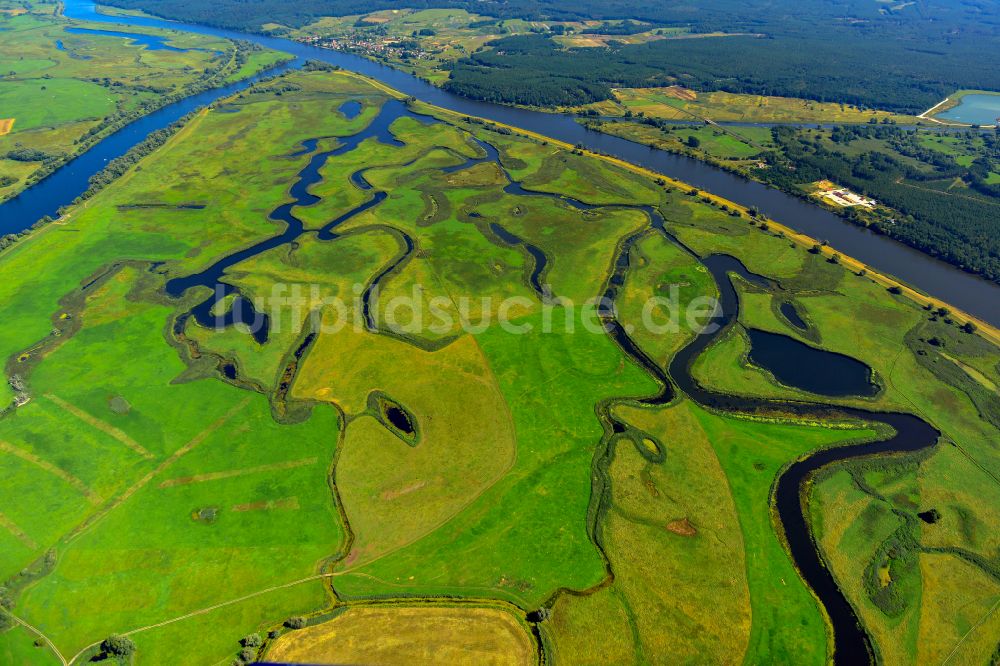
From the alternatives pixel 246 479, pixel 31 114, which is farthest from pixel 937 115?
pixel 31 114

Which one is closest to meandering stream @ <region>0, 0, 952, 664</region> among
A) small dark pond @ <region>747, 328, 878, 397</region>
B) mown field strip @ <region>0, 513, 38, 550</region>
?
small dark pond @ <region>747, 328, 878, 397</region>

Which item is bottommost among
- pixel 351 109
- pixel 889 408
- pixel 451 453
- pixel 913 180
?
pixel 451 453

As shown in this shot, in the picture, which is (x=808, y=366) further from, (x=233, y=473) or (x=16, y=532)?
(x=16, y=532)

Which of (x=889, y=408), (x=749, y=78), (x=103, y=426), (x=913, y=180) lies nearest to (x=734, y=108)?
(x=749, y=78)

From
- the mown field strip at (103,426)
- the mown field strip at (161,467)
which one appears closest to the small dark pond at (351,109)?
the mown field strip at (103,426)

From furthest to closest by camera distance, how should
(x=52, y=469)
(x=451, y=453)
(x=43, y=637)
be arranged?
(x=451, y=453), (x=52, y=469), (x=43, y=637)

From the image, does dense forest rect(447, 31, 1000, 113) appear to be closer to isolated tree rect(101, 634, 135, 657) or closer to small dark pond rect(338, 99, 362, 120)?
small dark pond rect(338, 99, 362, 120)
